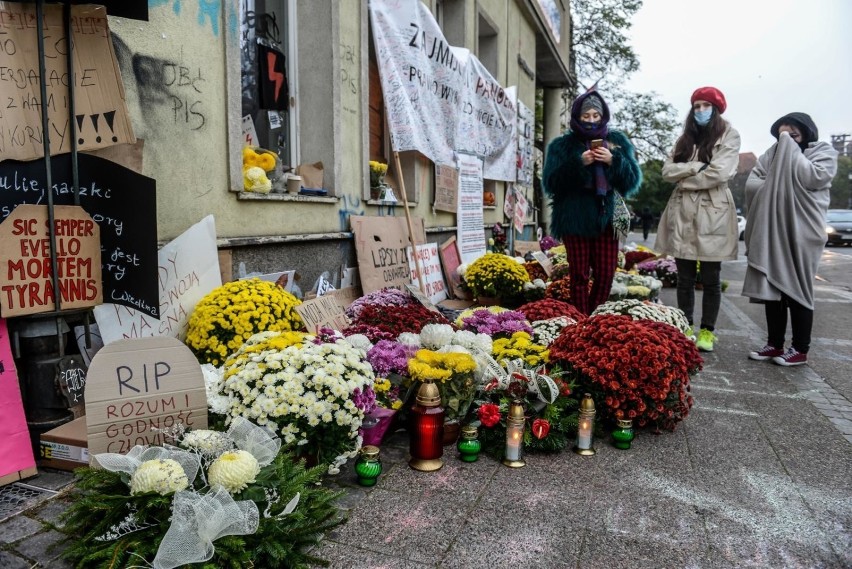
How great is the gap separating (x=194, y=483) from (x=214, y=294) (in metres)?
1.70

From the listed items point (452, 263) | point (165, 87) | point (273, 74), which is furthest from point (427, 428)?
point (452, 263)

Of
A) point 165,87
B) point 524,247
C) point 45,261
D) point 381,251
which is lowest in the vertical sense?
point 524,247

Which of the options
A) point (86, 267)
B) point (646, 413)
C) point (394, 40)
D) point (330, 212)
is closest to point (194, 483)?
point (86, 267)

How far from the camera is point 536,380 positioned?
3.17 meters

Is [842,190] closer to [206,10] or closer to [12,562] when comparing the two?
[206,10]

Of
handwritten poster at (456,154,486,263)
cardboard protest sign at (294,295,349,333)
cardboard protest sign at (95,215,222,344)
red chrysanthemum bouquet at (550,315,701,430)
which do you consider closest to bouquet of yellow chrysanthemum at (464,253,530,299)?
handwritten poster at (456,154,486,263)

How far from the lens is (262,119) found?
5.06 meters

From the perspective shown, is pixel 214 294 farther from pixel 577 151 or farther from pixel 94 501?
pixel 577 151

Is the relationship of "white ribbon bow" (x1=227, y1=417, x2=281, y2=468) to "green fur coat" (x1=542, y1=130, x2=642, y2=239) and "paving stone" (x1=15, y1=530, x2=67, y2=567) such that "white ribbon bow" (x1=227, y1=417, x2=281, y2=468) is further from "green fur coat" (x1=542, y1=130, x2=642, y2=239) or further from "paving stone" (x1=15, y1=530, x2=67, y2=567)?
"green fur coat" (x1=542, y1=130, x2=642, y2=239)

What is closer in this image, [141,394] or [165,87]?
[141,394]

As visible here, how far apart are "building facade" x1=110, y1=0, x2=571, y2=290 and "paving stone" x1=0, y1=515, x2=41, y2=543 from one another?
176 cm

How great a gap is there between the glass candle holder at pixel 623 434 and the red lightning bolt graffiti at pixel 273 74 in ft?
12.4

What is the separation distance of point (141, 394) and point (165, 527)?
63 centimetres

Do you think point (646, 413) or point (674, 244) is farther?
point (674, 244)
